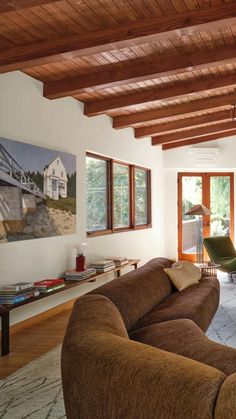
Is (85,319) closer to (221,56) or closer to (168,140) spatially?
(221,56)

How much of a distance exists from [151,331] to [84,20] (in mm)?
2381

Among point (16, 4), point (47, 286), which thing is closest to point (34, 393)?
point (47, 286)

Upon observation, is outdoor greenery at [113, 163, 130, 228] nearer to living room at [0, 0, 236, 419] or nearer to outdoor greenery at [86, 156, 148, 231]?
outdoor greenery at [86, 156, 148, 231]

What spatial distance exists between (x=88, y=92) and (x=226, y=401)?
4167 mm

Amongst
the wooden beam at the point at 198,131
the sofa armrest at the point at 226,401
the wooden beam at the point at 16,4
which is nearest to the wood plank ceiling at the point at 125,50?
the wooden beam at the point at 16,4

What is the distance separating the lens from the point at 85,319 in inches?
66.7

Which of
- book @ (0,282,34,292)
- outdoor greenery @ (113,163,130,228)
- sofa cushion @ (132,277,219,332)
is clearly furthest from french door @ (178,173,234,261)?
book @ (0,282,34,292)

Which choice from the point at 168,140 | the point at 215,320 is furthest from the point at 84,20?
the point at 168,140

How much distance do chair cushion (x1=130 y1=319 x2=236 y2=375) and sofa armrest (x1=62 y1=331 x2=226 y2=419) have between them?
794 millimetres

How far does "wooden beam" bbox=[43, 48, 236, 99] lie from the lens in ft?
13.8

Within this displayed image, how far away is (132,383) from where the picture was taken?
3.70ft

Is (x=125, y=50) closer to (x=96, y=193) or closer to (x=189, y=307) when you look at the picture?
(x=96, y=193)

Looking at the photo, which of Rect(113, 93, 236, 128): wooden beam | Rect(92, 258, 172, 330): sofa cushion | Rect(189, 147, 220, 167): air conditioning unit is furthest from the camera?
Rect(189, 147, 220, 167): air conditioning unit

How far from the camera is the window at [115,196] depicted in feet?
19.0
